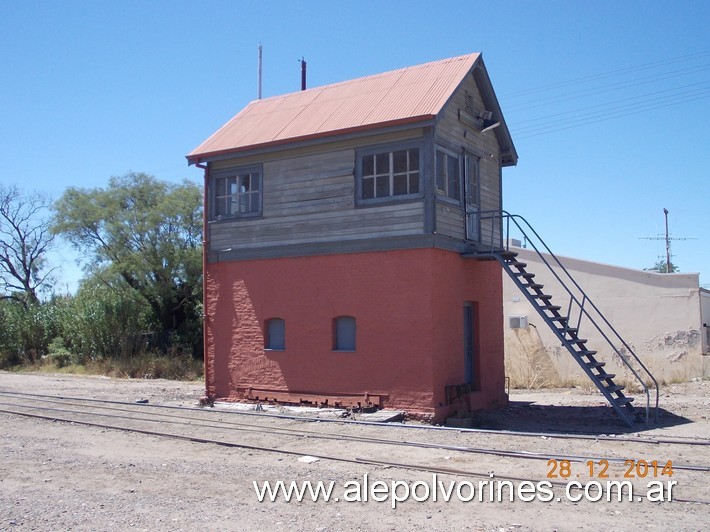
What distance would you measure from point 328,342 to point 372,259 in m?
2.10

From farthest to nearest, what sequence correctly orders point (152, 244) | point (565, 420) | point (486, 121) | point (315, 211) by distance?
point (152, 244) < point (486, 121) < point (315, 211) < point (565, 420)

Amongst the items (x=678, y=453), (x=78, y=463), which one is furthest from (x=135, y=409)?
(x=678, y=453)

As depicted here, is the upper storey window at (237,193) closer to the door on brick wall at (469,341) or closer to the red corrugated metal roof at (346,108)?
the red corrugated metal roof at (346,108)

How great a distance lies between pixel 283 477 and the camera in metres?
9.15

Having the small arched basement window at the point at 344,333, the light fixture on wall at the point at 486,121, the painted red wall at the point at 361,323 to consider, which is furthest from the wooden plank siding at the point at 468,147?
the small arched basement window at the point at 344,333

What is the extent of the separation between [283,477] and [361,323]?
21.4ft

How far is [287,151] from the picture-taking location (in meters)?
16.7

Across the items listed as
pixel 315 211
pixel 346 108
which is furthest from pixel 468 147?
pixel 315 211

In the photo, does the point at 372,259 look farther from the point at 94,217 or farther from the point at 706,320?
the point at 94,217

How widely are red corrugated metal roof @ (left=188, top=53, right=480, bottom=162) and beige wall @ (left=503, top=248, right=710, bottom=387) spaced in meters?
11.0

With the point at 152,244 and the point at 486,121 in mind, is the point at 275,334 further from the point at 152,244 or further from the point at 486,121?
the point at 152,244

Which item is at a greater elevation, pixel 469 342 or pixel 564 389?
pixel 469 342

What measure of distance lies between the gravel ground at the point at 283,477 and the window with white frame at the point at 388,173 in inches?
194

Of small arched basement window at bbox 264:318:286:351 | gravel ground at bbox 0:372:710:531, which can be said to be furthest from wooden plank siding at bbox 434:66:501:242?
small arched basement window at bbox 264:318:286:351
